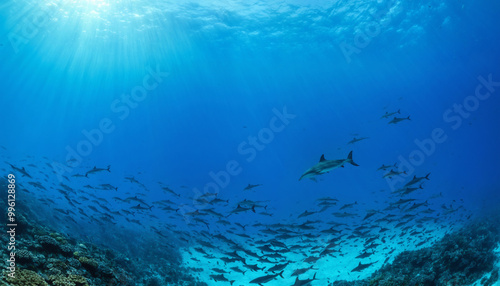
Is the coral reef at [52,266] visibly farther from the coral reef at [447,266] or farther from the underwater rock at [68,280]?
the coral reef at [447,266]

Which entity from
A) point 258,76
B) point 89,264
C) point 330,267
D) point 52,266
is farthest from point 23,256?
point 258,76

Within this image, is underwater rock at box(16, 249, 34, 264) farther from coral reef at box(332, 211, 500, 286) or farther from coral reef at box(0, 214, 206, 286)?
coral reef at box(332, 211, 500, 286)

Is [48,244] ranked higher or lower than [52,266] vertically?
higher

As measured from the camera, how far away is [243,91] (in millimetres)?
62031

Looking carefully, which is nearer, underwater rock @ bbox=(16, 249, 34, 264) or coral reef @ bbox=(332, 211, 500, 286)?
underwater rock @ bbox=(16, 249, 34, 264)

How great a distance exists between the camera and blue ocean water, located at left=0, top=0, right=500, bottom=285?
28.4m

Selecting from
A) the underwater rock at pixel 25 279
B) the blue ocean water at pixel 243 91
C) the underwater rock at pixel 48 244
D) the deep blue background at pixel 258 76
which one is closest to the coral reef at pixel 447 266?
the blue ocean water at pixel 243 91

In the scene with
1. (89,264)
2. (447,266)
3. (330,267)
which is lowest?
(89,264)

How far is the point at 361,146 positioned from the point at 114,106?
104 meters

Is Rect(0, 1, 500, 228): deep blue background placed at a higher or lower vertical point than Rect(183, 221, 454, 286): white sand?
higher

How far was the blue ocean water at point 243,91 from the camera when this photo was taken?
28391mm

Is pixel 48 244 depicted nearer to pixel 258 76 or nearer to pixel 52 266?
pixel 52 266

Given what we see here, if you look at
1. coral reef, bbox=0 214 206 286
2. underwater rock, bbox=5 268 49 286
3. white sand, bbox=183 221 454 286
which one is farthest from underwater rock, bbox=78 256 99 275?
white sand, bbox=183 221 454 286

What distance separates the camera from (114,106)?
75812mm
